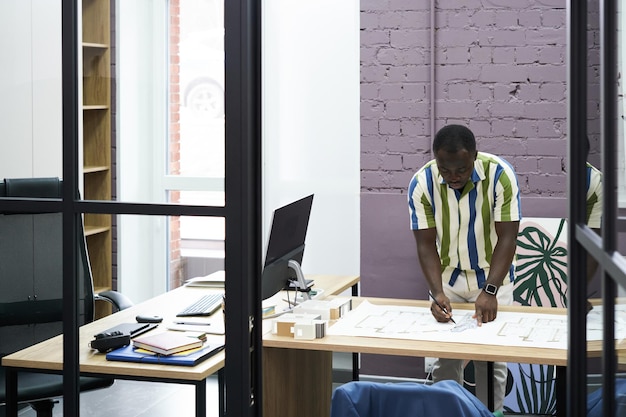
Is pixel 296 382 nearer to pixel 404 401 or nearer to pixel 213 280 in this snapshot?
pixel 404 401

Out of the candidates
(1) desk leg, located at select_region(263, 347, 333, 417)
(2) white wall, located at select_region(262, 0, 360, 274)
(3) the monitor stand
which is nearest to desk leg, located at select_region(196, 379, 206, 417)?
(1) desk leg, located at select_region(263, 347, 333, 417)

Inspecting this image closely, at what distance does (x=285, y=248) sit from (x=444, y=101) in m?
1.58

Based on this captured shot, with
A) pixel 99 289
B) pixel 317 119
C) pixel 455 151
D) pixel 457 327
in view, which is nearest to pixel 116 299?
pixel 99 289

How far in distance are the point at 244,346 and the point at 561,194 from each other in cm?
314

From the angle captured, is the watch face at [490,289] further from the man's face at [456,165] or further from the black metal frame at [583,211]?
the black metal frame at [583,211]

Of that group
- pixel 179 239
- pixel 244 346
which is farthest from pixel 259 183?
pixel 244 346

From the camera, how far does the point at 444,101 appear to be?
15.3ft

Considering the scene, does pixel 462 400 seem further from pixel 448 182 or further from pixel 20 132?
pixel 448 182

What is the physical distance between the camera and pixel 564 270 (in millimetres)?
4438

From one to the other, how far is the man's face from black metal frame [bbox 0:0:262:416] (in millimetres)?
1970

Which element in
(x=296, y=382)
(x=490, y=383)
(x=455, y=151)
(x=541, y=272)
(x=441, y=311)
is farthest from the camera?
(x=541, y=272)

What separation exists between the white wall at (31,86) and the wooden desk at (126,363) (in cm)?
34

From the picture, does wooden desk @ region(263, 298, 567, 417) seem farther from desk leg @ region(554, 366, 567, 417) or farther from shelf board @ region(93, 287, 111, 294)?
shelf board @ region(93, 287, 111, 294)

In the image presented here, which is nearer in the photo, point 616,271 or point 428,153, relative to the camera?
point 616,271
